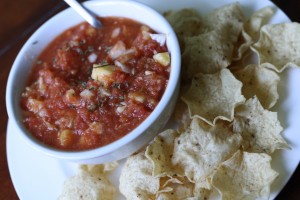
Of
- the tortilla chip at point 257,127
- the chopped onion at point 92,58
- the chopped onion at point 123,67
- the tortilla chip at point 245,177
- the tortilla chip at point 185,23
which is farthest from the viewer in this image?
the tortilla chip at point 185,23

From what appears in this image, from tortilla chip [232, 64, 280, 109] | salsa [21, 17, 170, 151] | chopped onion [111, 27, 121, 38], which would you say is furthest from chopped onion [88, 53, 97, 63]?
tortilla chip [232, 64, 280, 109]

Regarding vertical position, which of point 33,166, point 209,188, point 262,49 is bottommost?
point 33,166

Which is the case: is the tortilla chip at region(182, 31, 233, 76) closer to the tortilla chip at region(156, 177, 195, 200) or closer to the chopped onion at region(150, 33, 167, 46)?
the chopped onion at region(150, 33, 167, 46)

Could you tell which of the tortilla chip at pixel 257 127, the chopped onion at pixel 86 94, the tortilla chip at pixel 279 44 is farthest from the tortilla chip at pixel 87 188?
the tortilla chip at pixel 279 44

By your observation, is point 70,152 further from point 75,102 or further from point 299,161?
point 299,161

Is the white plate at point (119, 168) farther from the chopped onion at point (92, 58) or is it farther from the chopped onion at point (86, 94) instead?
the chopped onion at point (92, 58)

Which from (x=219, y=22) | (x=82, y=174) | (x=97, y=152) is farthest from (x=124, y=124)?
(x=219, y=22)
